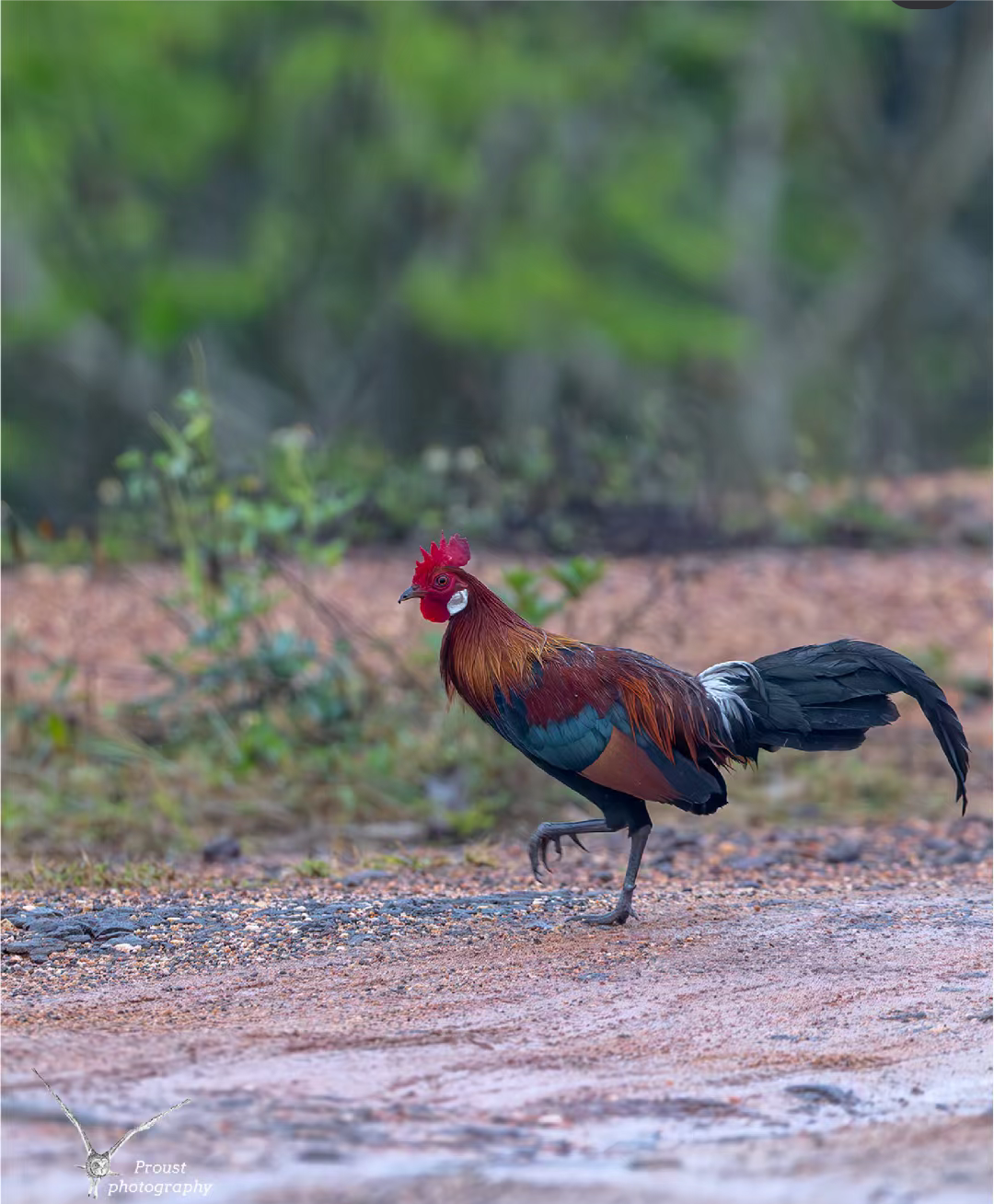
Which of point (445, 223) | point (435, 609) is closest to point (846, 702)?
point (435, 609)

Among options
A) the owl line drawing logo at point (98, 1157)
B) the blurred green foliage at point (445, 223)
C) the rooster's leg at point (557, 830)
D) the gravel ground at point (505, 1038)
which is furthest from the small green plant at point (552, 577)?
the blurred green foliage at point (445, 223)

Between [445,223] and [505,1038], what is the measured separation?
15258 mm

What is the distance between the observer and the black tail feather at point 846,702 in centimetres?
544

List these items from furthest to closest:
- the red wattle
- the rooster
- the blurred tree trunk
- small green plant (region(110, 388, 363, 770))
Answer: the blurred tree trunk
small green plant (region(110, 388, 363, 770))
the red wattle
the rooster

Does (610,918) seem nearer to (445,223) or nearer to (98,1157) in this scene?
(98,1157)

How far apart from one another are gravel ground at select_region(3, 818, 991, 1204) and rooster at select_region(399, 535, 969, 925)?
519 mm

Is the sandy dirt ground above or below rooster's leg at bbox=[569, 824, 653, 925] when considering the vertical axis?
below

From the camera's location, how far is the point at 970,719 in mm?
9656

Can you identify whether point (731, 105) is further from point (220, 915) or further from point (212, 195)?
point (220, 915)

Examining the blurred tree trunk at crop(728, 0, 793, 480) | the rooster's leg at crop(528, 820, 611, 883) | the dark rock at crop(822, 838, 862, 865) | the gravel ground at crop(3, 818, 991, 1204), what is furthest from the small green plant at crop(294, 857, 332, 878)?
the blurred tree trunk at crop(728, 0, 793, 480)

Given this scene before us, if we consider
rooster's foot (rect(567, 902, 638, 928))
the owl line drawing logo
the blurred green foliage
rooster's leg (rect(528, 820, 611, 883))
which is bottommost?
the owl line drawing logo

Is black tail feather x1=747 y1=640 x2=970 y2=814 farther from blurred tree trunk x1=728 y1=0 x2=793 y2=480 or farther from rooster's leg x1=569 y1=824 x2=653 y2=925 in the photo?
blurred tree trunk x1=728 y1=0 x2=793 y2=480

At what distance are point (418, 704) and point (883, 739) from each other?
284cm

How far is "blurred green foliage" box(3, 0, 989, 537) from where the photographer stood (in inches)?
663
